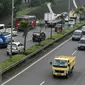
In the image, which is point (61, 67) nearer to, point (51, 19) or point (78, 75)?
point (78, 75)

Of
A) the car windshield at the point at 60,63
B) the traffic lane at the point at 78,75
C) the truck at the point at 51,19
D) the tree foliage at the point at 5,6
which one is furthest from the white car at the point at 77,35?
the car windshield at the point at 60,63

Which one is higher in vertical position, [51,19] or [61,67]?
[51,19]

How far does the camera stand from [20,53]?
40.6m

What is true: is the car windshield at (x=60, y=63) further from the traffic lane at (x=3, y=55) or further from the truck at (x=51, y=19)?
the truck at (x=51, y=19)

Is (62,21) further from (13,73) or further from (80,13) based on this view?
(13,73)

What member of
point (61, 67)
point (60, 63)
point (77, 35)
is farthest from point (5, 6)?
point (61, 67)

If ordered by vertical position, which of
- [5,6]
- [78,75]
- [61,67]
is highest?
[5,6]

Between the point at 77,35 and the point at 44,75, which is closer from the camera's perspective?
the point at 44,75

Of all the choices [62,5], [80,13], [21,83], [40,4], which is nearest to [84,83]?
[21,83]

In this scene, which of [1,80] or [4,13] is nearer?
[1,80]

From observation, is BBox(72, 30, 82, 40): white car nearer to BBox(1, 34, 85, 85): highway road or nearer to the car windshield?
BBox(1, 34, 85, 85): highway road

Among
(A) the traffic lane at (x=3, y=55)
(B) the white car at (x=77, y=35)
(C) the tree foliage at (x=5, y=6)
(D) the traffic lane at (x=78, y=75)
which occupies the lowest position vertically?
(D) the traffic lane at (x=78, y=75)

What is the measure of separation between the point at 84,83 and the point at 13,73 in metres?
6.91

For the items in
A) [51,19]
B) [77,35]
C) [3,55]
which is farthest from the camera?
[51,19]
